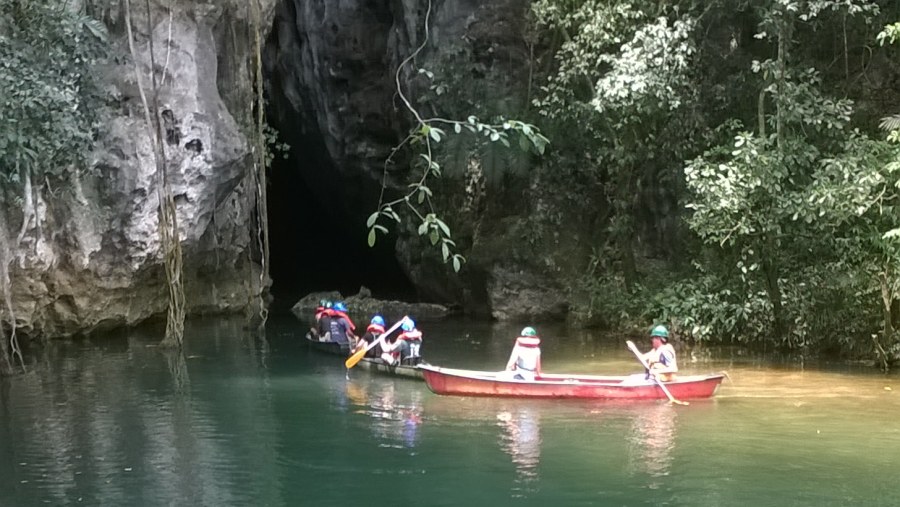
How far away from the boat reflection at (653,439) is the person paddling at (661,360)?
0.43 metres

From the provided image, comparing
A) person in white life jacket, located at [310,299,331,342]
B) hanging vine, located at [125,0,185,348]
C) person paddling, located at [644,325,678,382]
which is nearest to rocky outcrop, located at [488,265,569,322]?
person in white life jacket, located at [310,299,331,342]

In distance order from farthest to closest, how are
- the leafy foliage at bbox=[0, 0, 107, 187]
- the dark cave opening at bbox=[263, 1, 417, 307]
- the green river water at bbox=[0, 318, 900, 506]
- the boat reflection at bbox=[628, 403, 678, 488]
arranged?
the dark cave opening at bbox=[263, 1, 417, 307] < the leafy foliage at bbox=[0, 0, 107, 187] < the boat reflection at bbox=[628, 403, 678, 488] < the green river water at bbox=[0, 318, 900, 506]

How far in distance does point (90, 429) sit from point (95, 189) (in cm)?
811

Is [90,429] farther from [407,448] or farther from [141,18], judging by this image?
[141,18]

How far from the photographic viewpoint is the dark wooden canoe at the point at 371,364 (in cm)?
1388

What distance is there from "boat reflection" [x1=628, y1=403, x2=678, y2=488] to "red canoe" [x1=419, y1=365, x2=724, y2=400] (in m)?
0.26

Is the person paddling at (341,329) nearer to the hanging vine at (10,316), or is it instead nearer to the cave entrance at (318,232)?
the hanging vine at (10,316)

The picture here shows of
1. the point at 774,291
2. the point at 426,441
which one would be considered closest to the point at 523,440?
the point at 426,441

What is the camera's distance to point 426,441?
32.4 feet

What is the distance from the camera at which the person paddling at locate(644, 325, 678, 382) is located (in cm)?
1187

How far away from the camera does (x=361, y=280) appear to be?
33.2 m

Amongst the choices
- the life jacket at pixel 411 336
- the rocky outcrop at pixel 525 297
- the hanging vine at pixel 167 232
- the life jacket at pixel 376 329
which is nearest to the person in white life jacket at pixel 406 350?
the life jacket at pixel 411 336

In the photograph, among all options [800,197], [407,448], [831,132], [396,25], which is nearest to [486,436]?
[407,448]

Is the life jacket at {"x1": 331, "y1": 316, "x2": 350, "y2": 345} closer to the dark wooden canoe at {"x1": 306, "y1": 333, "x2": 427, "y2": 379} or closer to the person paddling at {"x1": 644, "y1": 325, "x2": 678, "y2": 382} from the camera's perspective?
the dark wooden canoe at {"x1": 306, "y1": 333, "x2": 427, "y2": 379}
